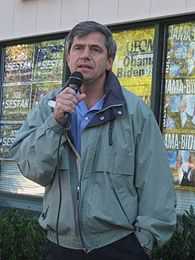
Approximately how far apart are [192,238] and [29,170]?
8.39ft

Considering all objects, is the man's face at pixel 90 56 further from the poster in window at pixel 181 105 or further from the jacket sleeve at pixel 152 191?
the poster in window at pixel 181 105

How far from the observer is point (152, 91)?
19.8ft

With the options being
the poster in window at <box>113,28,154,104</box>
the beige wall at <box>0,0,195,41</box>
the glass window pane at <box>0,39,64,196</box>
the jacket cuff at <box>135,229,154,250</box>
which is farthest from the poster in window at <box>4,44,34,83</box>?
the jacket cuff at <box>135,229,154,250</box>

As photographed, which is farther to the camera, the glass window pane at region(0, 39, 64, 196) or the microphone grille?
the glass window pane at region(0, 39, 64, 196)

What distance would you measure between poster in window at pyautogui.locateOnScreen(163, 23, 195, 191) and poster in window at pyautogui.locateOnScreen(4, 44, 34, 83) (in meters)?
2.21

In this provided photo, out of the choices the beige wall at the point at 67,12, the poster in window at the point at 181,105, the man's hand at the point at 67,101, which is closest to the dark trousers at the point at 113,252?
the man's hand at the point at 67,101

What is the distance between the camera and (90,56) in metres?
2.75

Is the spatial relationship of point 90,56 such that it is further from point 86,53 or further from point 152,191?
point 152,191

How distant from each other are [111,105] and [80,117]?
0.54ft

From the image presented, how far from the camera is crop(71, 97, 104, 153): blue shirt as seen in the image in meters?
2.77

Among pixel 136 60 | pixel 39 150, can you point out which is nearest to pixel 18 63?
pixel 136 60

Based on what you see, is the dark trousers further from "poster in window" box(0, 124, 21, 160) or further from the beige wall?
"poster in window" box(0, 124, 21, 160)

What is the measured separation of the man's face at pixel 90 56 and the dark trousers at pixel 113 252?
2.55 feet

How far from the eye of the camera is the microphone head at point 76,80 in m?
2.59
